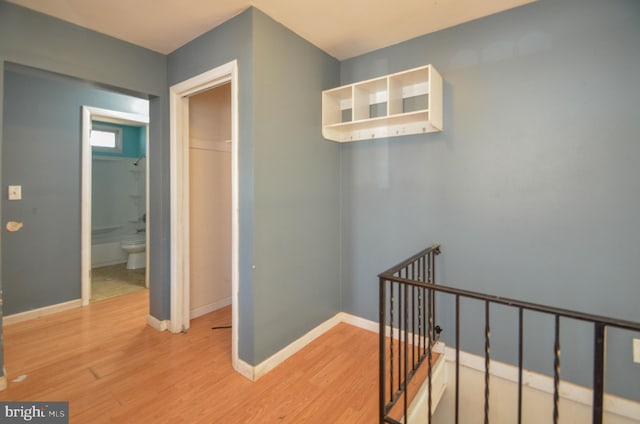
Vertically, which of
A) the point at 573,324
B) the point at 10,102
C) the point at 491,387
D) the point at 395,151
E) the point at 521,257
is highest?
the point at 10,102

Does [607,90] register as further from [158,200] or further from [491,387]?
[158,200]

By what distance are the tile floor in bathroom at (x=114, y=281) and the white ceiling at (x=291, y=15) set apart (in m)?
2.83

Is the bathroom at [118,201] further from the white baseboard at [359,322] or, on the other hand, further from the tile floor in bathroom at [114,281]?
the white baseboard at [359,322]

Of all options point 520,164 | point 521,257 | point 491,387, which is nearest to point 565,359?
point 491,387

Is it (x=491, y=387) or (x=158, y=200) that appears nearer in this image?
(x=491, y=387)

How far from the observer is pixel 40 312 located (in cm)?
285

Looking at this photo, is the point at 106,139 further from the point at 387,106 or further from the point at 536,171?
the point at 536,171

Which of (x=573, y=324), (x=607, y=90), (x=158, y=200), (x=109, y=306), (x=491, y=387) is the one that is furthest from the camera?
(x=109, y=306)

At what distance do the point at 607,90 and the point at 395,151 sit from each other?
4.28 ft

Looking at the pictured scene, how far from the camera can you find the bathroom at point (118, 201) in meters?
4.49

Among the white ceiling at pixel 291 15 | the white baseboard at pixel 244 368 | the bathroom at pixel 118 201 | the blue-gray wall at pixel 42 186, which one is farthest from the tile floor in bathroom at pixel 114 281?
the white ceiling at pixel 291 15

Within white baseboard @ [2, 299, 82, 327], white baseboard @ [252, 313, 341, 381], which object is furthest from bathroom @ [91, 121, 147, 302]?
white baseboard @ [252, 313, 341, 381]

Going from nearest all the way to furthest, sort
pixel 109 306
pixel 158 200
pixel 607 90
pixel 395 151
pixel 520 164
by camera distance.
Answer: pixel 607 90
pixel 520 164
pixel 395 151
pixel 158 200
pixel 109 306

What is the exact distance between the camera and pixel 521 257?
76.2 inches
